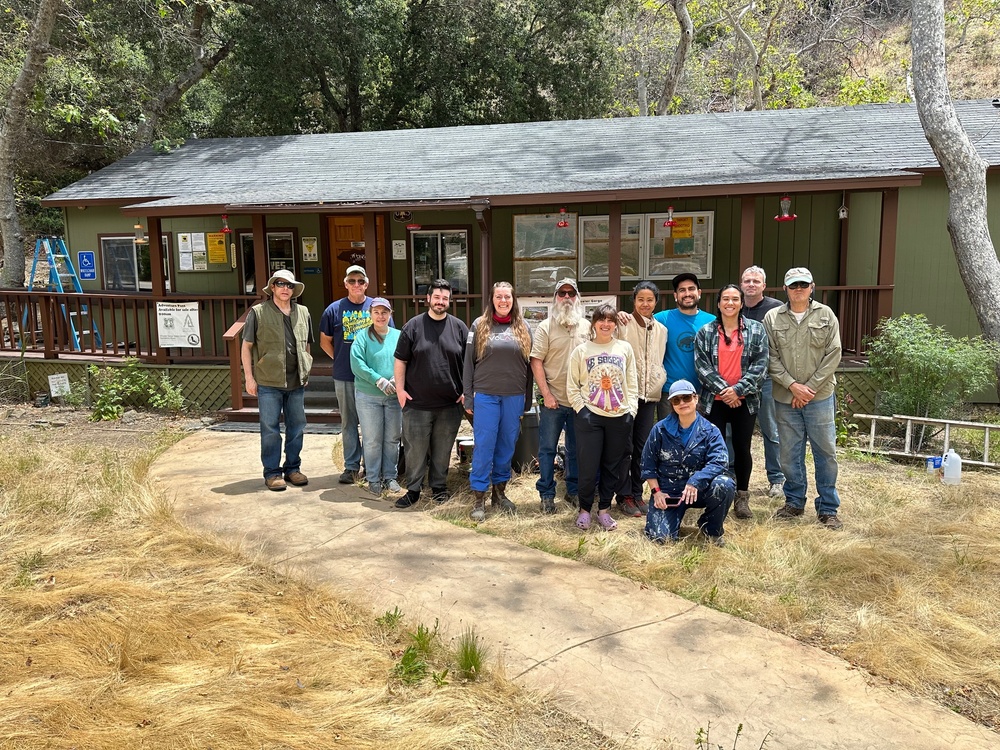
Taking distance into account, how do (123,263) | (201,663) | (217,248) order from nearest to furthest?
1. (201,663)
2. (217,248)
3. (123,263)

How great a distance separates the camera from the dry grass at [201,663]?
110 inches

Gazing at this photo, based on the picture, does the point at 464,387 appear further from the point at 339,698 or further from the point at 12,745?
the point at 12,745

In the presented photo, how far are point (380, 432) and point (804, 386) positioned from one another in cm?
314

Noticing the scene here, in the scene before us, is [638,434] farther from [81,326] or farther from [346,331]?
[81,326]

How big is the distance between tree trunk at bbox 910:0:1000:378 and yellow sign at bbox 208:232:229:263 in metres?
10.1

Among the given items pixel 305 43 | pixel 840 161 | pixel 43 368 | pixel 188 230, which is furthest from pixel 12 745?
pixel 305 43

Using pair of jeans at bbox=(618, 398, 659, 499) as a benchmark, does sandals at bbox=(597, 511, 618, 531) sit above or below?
below

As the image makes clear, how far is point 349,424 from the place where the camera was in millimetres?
6094

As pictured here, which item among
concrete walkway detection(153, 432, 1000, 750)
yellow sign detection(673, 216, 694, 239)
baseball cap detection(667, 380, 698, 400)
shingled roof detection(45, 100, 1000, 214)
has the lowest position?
concrete walkway detection(153, 432, 1000, 750)

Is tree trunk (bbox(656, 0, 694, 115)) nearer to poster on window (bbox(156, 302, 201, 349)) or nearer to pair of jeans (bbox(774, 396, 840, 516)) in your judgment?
poster on window (bbox(156, 302, 201, 349))

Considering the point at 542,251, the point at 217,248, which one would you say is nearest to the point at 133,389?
the point at 217,248

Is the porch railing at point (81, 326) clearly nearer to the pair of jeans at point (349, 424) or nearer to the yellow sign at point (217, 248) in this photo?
the yellow sign at point (217, 248)

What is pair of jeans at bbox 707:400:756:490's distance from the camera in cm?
514

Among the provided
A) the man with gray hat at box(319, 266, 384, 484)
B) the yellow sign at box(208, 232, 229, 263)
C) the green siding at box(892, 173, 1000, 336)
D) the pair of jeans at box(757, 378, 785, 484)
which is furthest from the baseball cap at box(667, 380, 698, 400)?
the yellow sign at box(208, 232, 229, 263)
